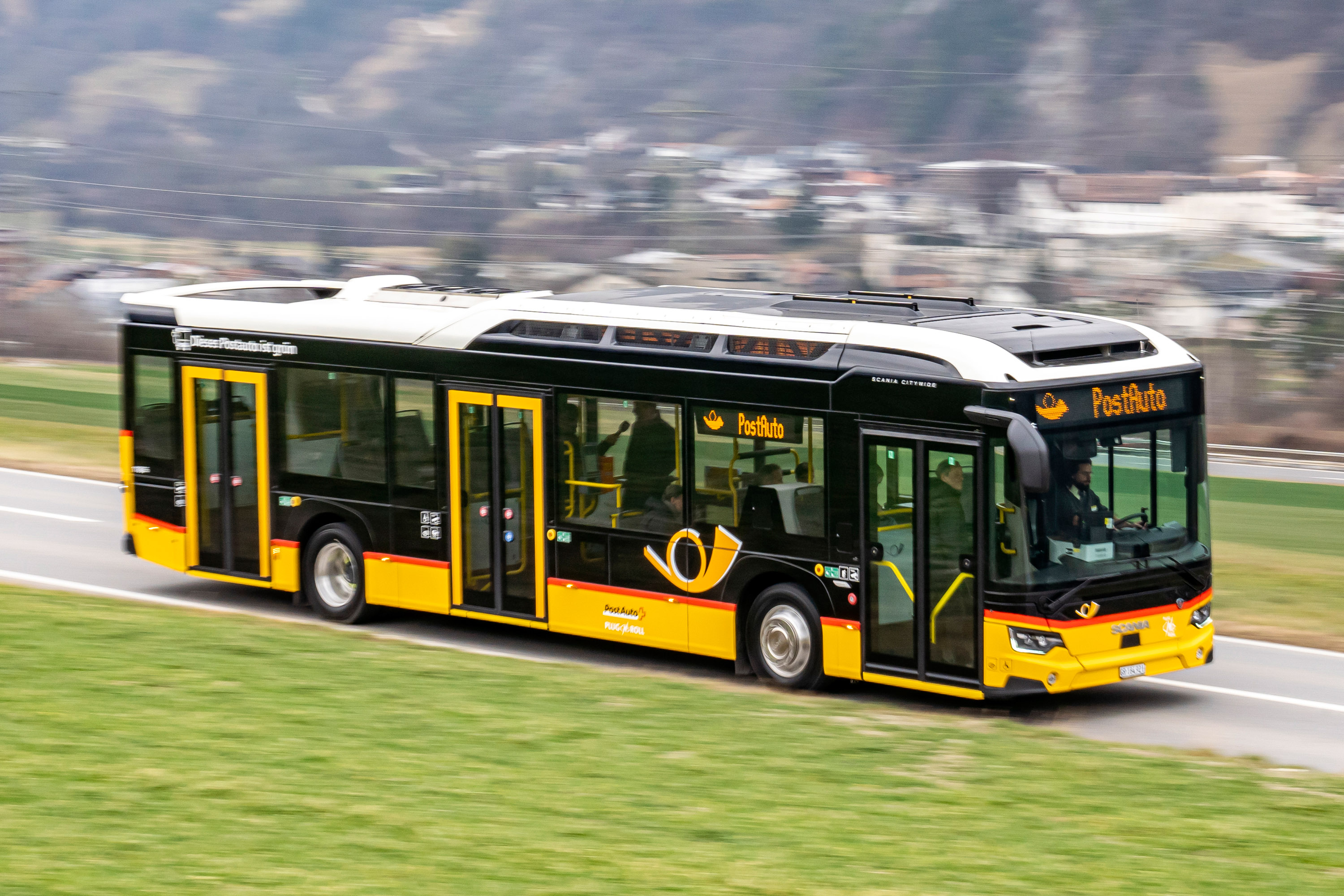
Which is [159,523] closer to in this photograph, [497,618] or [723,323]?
[497,618]

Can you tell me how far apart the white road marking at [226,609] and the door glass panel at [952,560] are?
3.24m

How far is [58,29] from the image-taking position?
76812mm

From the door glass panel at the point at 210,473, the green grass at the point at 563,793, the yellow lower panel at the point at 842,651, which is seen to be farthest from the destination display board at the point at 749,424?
the door glass panel at the point at 210,473

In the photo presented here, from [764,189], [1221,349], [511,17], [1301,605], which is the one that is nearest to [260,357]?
[1301,605]

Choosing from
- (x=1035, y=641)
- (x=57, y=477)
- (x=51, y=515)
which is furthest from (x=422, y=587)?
(x=57, y=477)

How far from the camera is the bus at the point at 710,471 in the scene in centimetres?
1160

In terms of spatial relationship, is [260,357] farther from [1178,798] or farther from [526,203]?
[526,203]

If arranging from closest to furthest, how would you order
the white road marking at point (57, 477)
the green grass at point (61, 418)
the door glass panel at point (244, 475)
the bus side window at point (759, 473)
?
1. the bus side window at point (759, 473)
2. the door glass panel at point (244, 475)
3. the white road marking at point (57, 477)
4. the green grass at point (61, 418)

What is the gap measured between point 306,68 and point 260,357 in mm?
60359

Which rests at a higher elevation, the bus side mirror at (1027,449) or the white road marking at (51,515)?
the bus side mirror at (1027,449)

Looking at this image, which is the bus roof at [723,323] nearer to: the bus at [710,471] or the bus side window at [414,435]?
the bus at [710,471]

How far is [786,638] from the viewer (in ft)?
42.2

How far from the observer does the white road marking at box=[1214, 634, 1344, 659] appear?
47.2ft

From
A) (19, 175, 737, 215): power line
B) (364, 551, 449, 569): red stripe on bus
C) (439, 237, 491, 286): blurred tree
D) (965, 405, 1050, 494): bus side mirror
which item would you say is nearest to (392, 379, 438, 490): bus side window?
(364, 551, 449, 569): red stripe on bus
